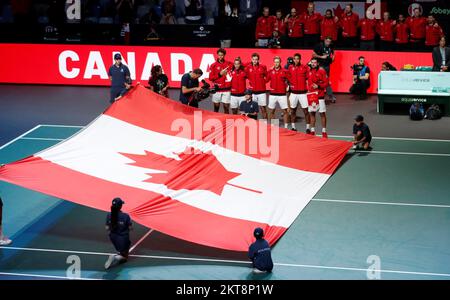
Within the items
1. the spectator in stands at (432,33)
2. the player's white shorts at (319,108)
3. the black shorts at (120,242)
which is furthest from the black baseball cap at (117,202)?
the spectator in stands at (432,33)

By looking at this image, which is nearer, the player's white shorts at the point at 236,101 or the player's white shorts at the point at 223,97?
the player's white shorts at the point at 236,101

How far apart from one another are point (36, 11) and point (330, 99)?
12.4m

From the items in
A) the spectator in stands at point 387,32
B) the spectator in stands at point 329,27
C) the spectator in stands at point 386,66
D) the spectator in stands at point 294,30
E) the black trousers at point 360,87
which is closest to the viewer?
the spectator in stands at point 386,66

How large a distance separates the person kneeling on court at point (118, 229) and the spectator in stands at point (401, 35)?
1561 centimetres

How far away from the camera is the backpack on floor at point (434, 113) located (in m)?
22.6

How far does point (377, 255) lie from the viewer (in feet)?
44.0

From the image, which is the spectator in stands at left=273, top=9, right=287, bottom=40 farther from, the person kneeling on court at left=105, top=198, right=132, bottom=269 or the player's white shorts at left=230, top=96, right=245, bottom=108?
the person kneeling on court at left=105, top=198, right=132, bottom=269

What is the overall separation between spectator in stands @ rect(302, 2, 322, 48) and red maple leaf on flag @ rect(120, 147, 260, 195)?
11847 millimetres

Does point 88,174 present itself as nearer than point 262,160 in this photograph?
Yes

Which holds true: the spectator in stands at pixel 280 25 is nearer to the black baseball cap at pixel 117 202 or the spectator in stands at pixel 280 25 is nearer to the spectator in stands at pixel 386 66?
the spectator in stands at pixel 386 66

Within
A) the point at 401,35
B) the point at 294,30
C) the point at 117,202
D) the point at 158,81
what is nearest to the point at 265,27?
the point at 294,30

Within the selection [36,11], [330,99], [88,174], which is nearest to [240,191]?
[88,174]
